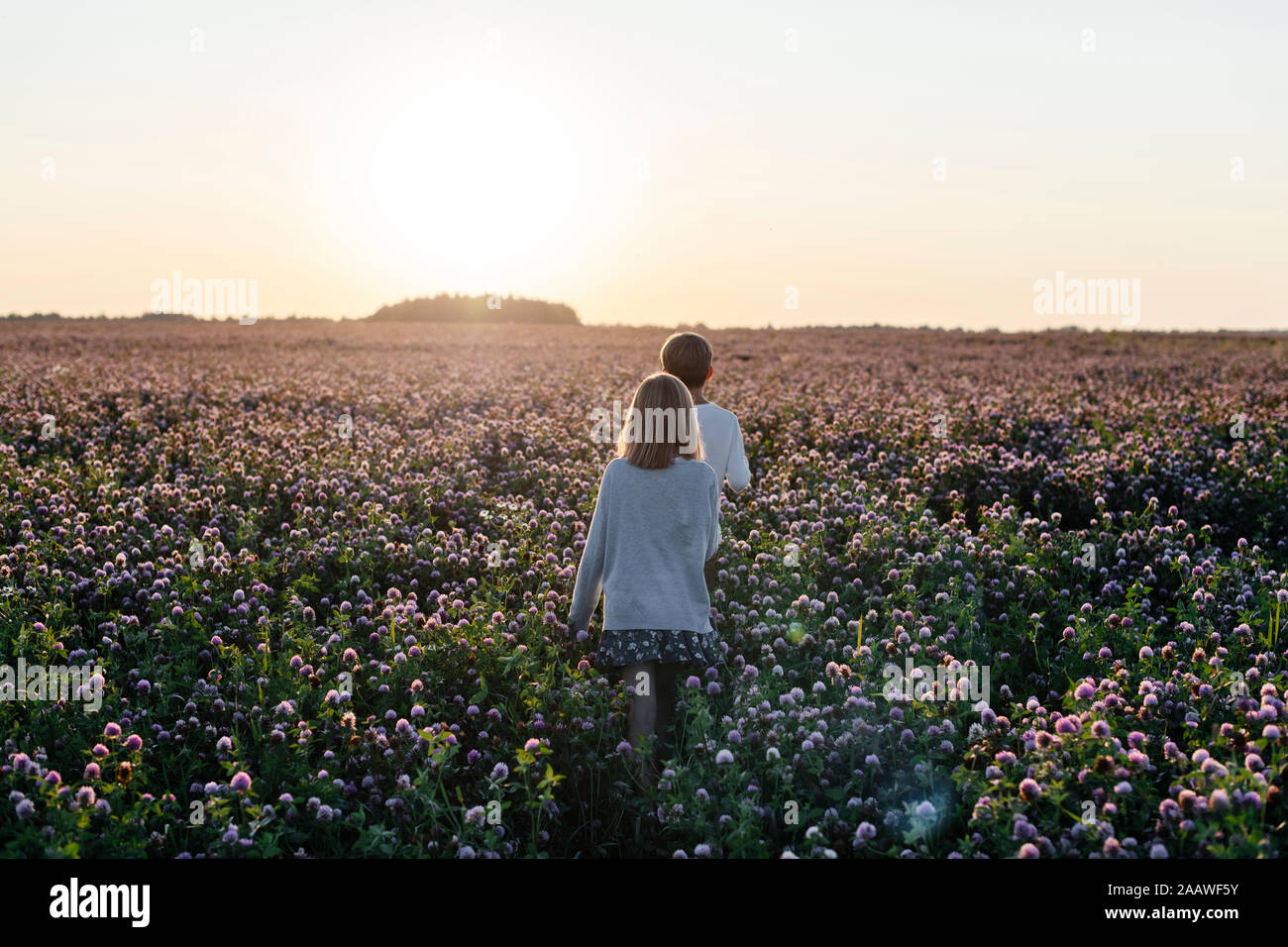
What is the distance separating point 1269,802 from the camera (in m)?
4.20

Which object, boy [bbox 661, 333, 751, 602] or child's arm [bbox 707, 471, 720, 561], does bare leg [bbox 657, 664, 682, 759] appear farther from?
boy [bbox 661, 333, 751, 602]

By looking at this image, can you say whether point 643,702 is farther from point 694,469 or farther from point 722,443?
point 722,443

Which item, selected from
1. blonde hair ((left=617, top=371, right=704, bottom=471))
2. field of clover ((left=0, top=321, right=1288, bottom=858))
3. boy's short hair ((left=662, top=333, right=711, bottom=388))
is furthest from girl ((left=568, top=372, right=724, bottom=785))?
boy's short hair ((left=662, top=333, right=711, bottom=388))

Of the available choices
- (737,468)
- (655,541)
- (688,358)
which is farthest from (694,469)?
(737,468)

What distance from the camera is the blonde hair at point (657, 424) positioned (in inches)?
218

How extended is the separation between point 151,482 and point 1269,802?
10.8m

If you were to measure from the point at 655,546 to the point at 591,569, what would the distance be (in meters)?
0.47

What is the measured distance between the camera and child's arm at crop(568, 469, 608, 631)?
→ 571cm

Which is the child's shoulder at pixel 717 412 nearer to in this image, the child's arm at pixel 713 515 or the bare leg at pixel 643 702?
the child's arm at pixel 713 515

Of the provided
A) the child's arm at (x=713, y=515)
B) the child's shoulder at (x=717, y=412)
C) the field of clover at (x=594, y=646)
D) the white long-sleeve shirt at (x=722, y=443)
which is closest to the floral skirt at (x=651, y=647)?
the field of clover at (x=594, y=646)

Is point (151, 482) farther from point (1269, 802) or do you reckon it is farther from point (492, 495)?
point (1269, 802)

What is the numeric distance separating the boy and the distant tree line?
68.8 metres

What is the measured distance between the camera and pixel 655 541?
18.4 feet
